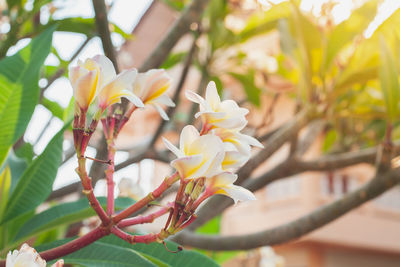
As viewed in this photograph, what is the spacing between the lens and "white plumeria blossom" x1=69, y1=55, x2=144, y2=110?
0.36m

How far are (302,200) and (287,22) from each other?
17.5 ft

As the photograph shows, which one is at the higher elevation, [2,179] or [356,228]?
[2,179]

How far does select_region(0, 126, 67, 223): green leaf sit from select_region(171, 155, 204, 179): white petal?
0.22 m

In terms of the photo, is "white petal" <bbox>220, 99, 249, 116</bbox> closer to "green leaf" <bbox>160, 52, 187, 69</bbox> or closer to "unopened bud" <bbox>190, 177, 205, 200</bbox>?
"unopened bud" <bbox>190, 177, 205, 200</bbox>

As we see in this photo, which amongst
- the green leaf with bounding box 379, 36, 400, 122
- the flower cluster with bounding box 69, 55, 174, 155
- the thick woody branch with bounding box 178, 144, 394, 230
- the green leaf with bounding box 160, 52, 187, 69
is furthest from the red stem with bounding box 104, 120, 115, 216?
the green leaf with bounding box 160, 52, 187, 69

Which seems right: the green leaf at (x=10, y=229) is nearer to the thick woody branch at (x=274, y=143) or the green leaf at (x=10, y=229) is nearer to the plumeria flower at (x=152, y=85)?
the plumeria flower at (x=152, y=85)

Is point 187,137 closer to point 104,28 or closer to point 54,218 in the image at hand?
point 54,218

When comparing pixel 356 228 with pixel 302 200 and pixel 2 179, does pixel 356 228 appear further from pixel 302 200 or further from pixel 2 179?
pixel 2 179

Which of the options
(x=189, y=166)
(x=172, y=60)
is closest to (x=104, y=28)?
(x=189, y=166)

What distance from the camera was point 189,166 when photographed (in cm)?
35

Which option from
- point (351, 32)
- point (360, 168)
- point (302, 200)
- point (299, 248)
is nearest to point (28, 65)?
point (351, 32)

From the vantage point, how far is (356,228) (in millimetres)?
6664

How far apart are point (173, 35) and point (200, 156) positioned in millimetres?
597

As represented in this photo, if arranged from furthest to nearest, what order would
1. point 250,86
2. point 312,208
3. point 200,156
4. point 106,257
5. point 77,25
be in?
point 312,208, point 250,86, point 77,25, point 106,257, point 200,156
